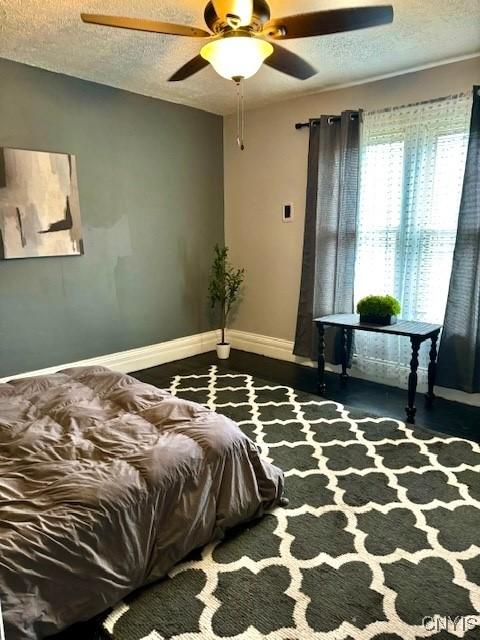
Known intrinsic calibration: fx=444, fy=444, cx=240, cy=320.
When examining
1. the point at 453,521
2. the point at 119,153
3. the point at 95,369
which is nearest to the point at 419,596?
the point at 453,521

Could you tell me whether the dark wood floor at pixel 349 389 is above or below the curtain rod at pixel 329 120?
below

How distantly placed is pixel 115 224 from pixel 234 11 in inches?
95.3

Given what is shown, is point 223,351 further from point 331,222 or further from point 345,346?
point 331,222

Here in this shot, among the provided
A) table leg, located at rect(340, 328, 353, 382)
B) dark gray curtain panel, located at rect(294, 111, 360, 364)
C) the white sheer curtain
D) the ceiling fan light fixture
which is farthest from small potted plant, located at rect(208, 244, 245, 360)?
the ceiling fan light fixture

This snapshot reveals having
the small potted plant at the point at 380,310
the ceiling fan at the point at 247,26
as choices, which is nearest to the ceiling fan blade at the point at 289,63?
the ceiling fan at the point at 247,26

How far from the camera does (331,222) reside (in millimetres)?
3920

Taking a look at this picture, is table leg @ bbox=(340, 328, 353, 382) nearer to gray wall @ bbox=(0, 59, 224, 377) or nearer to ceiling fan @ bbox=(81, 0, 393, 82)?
gray wall @ bbox=(0, 59, 224, 377)

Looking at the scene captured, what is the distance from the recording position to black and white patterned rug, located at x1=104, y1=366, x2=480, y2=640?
1.52 meters

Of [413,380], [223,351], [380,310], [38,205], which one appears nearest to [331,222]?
[380,310]

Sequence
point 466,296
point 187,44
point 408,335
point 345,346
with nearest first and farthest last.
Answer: point 187,44, point 408,335, point 466,296, point 345,346

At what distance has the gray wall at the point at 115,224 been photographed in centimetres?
340

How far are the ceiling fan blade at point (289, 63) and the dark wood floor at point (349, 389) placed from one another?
7.47 feet

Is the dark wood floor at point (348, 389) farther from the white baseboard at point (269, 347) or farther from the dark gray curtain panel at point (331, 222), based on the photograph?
the dark gray curtain panel at point (331, 222)

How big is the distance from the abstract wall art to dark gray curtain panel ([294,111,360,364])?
2.03m
